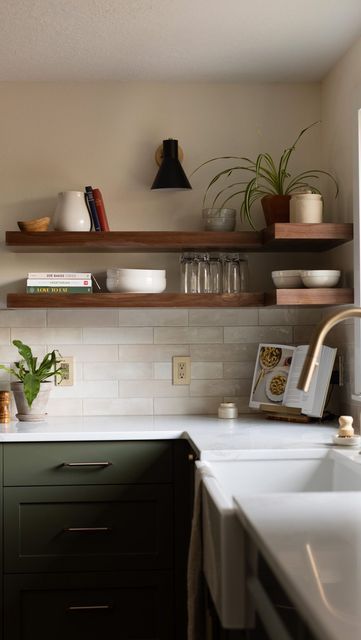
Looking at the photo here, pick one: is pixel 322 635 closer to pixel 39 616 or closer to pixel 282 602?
pixel 282 602

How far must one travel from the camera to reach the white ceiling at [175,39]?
2.88m

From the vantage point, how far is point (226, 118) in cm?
376

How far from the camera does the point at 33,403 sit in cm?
345

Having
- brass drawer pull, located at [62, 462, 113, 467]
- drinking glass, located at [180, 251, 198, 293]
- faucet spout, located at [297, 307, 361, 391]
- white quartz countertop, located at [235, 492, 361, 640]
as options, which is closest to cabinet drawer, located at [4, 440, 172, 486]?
brass drawer pull, located at [62, 462, 113, 467]

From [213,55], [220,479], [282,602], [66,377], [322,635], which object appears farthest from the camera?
[66,377]

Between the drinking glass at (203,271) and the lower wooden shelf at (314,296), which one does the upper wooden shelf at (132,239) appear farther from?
the lower wooden shelf at (314,296)

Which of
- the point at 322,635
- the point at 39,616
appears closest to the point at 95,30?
the point at 39,616

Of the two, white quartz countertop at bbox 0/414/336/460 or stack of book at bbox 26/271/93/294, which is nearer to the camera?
white quartz countertop at bbox 0/414/336/460

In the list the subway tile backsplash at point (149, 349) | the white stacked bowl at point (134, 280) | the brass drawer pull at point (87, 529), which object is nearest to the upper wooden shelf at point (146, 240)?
the white stacked bowl at point (134, 280)

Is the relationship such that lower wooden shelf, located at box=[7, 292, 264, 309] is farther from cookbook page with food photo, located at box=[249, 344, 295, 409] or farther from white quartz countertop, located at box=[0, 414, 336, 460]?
white quartz countertop, located at box=[0, 414, 336, 460]

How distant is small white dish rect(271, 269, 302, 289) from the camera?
3354 millimetres

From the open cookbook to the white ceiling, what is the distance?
47.0 inches

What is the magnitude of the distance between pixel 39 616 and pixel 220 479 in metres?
1.10

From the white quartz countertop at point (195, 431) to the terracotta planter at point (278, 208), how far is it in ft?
2.77
